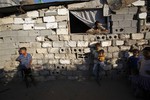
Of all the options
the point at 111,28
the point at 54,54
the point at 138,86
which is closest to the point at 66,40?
the point at 54,54

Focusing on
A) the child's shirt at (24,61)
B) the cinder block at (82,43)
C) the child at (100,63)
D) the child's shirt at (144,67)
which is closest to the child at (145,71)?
the child's shirt at (144,67)

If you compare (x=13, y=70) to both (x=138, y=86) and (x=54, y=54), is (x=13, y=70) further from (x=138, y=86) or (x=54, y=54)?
(x=138, y=86)

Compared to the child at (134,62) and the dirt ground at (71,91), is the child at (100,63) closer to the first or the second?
the dirt ground at (71,91)

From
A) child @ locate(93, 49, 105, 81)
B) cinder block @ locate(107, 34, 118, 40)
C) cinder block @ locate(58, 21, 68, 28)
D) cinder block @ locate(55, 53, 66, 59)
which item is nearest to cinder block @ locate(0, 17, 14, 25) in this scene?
cinder block @ locate(58, 21, 68, 28)

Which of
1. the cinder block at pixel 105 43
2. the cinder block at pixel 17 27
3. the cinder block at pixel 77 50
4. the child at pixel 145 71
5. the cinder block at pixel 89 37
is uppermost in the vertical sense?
A: the cinder block at pixel 17 27

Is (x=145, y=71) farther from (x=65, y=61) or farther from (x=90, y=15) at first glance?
(x=65, y=61)

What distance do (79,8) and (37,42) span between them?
6.74ft

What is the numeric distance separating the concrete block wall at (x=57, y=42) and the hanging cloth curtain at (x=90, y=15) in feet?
1.40

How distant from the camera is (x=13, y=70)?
682 centimetres

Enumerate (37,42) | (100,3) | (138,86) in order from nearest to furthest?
(138,86)
(100,3)
(37,42)

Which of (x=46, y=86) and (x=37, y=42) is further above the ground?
(x=37, y=42)

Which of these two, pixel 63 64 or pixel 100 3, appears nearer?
pixel 100 3

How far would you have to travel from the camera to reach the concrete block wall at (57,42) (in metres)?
6.29

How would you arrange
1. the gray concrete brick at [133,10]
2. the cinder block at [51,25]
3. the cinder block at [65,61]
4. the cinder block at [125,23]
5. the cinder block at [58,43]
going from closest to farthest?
the gray concrete brick at [133,10] < the cinder block at [125,23] < the cinder block at [51,25] < the cinder block at [58,43] < the cinder block at [65,61]
